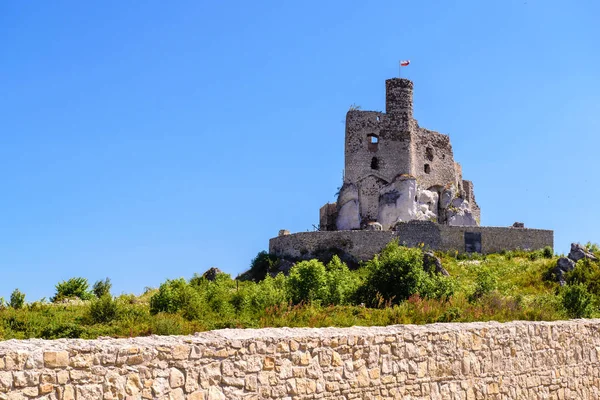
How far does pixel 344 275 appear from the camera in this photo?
88.5 feet

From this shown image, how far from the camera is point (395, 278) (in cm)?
2388

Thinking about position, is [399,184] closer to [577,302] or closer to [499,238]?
[499,238]

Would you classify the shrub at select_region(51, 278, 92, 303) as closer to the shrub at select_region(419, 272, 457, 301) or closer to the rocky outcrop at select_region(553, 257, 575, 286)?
the shrub at select_region(419, 272, 457, 301)

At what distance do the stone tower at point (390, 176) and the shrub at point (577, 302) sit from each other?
25916mm

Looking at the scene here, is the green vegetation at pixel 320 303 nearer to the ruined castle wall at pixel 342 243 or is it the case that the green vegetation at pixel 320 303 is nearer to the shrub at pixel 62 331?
the shrub at pixel 62 331

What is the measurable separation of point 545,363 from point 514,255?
2895cm

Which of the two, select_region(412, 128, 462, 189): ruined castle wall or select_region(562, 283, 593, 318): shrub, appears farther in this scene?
select_region(412, 128, 462, 189): ruined castle wall

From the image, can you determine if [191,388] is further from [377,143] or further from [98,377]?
[377,143]

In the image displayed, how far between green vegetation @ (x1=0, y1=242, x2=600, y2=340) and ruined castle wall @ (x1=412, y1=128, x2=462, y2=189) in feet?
51.2

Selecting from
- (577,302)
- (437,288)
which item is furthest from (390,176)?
(577,302)

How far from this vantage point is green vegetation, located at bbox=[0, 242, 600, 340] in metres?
16.1

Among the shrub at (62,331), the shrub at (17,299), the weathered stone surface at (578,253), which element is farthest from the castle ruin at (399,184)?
the shrub at (62,331)

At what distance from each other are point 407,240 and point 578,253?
31.3 feet

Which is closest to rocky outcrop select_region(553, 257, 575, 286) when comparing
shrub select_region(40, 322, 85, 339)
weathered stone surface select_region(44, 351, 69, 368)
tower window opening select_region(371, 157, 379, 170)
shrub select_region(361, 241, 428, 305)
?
shrub select_region(361, 241, 428, 305)
